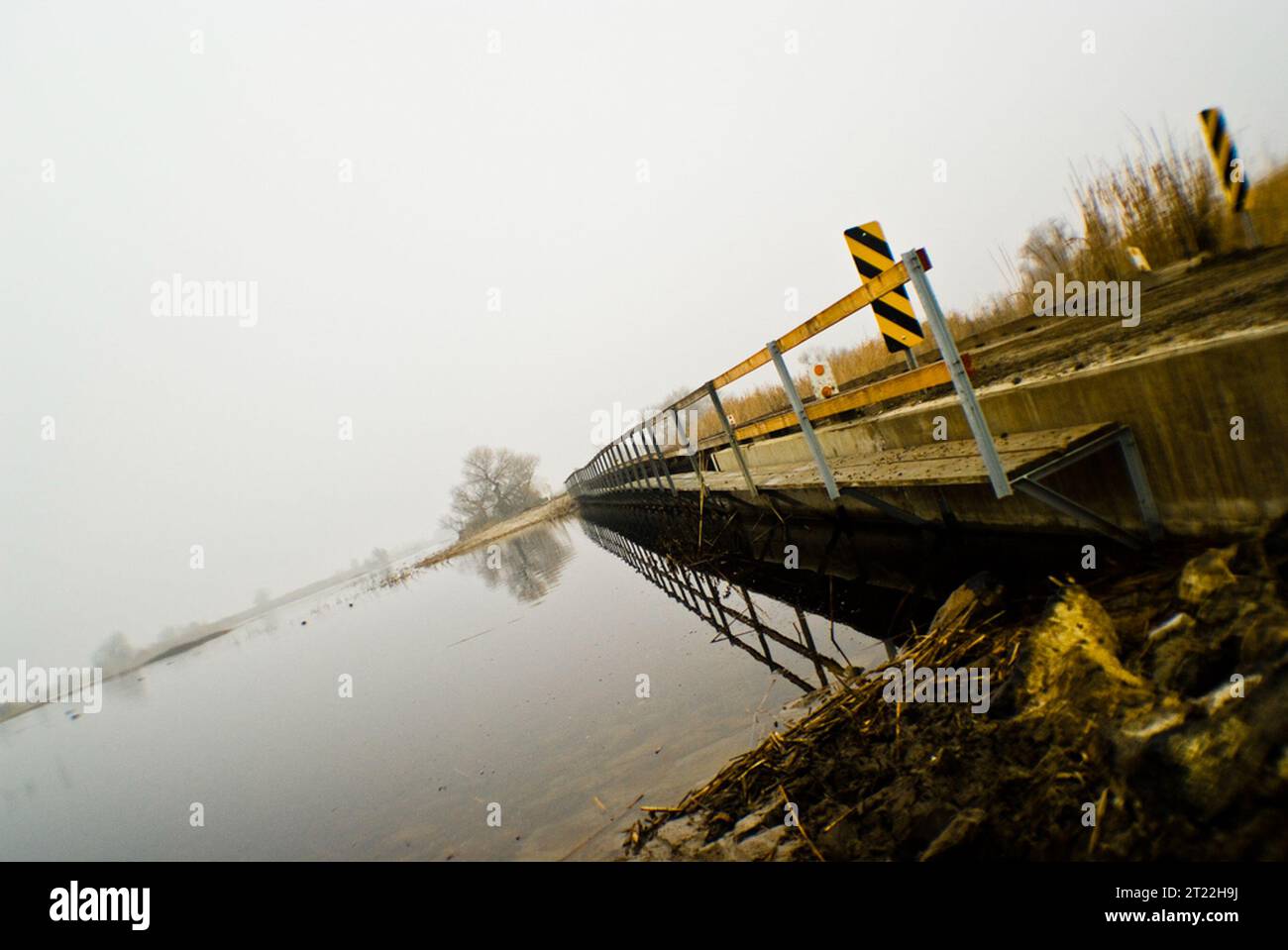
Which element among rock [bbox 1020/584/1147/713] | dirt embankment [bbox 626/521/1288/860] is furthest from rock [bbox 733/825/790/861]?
rock [bbox 1020/584/1147/713]

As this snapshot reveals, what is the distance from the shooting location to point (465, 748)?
3682 millimetres

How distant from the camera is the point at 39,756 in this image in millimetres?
11062

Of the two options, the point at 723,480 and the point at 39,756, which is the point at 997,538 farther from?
the point at 39,756

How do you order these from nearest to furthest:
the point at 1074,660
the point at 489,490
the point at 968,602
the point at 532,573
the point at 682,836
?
the point at 1074,660
the point at 682,836
the point at 968,602
the point at 532,573
the point at 489,490

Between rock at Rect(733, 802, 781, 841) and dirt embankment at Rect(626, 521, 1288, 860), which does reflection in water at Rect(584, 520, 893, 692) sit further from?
rock at Rect(733, 802, 781, 841)

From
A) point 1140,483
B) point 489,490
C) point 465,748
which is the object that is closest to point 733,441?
point 1140,483

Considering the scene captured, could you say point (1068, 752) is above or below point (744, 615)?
above

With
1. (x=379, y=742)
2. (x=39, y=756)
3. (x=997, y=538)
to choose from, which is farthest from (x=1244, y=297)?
(x=39, y=756)

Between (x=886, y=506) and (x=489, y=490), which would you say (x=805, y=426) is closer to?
(x=886, y=506)

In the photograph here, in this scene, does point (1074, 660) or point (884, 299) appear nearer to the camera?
point (1074, 660)

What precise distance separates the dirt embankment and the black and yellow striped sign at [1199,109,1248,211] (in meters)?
4.92

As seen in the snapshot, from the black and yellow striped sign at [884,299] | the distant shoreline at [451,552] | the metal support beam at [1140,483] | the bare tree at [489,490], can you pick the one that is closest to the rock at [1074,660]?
the metal support beam at [1140,483]

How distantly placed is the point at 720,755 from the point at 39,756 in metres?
16.2

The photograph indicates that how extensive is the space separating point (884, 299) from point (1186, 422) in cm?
302
